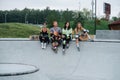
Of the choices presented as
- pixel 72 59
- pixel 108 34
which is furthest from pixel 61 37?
pixel 108 34

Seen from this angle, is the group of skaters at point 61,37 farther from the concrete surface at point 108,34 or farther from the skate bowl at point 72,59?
the concrete surface at point 108,34

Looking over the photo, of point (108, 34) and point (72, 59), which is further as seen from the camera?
point (108, 34)

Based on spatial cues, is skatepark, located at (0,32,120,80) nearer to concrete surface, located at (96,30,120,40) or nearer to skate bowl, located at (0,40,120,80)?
skate bowl, located at (0,40,120,80)

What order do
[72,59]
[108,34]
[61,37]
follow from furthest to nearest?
[108,34] < [61,37] < [72,59]

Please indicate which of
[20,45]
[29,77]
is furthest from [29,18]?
[29,77]

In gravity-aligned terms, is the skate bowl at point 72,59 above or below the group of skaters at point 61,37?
below

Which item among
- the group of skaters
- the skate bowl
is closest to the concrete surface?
the group of skaters

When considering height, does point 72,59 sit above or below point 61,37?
below

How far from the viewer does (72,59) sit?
1151cm

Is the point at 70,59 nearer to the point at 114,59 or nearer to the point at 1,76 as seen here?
the point at 114,59

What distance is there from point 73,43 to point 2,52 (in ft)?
9.08

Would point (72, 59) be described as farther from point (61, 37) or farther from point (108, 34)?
point (108, 34)

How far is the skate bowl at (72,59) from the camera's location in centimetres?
1084

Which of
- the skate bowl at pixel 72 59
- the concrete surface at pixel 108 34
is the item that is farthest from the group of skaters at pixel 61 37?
the concrete surface at pixel 108 34
